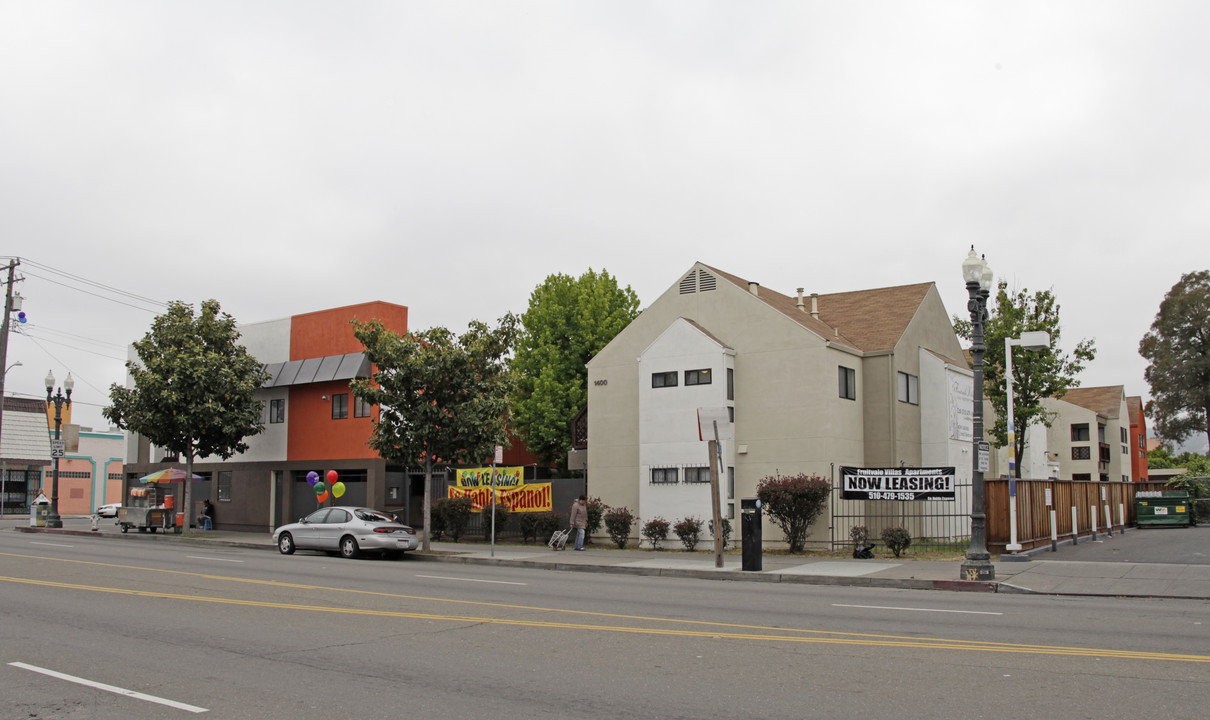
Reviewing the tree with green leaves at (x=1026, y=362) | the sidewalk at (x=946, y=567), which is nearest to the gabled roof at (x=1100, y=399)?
the tree with green leaves at (x=1026, y=362)

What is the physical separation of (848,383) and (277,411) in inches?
887

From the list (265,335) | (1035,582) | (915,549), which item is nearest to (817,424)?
(915,549)

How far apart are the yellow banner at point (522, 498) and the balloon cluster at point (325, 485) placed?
15.8 feet

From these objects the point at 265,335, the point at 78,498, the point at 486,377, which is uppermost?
the point at 265,335

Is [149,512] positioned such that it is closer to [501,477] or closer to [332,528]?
[332,528]

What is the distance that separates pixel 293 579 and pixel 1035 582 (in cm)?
1422

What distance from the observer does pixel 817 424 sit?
27.1 meters

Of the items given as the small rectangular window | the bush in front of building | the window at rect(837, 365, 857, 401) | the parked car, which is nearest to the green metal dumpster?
the window at rect(837, 365, 857, 401)

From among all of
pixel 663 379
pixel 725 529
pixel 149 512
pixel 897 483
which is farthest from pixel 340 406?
pixel 897 483

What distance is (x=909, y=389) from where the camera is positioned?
101 feet

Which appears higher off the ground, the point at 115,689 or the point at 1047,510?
the point at 1047,510

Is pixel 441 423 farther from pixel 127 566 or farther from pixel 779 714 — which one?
pixel 779 714

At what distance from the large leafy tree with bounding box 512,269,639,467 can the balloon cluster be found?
14.3 m

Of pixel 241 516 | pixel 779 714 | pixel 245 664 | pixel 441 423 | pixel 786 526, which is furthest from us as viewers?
pixel 241 516
